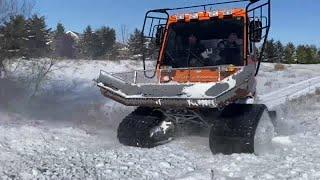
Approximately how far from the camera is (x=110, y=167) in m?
6.70

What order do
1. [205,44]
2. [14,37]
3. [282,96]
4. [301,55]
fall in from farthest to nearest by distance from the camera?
[301,55] < [282,96] < [14,37] < [205,44]

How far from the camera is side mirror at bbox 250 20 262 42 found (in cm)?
880

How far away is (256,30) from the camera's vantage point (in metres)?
8.80

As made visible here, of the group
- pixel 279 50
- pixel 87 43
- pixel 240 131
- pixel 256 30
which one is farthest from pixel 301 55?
pixel 240 131

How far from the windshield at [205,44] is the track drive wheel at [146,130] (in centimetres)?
107

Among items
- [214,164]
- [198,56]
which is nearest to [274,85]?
[198,56]

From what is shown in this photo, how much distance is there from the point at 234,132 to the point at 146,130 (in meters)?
1.59

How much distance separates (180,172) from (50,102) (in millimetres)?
10626

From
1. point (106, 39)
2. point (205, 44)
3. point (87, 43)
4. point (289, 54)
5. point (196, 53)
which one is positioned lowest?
point (289, 54)

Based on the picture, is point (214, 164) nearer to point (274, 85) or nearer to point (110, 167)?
point (110, 167)

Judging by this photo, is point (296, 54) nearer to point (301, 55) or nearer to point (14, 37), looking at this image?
point (301, 55)

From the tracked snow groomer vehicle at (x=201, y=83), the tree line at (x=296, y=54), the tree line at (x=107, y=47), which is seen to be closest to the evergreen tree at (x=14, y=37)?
the tree line at (x=107, y=47)

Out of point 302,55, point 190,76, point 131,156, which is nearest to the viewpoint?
point 131,156

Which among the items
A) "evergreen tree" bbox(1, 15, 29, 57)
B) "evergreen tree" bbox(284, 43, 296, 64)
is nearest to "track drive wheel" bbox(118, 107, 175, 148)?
"evergreen tree" bbox(1, 15, 29, 57)
